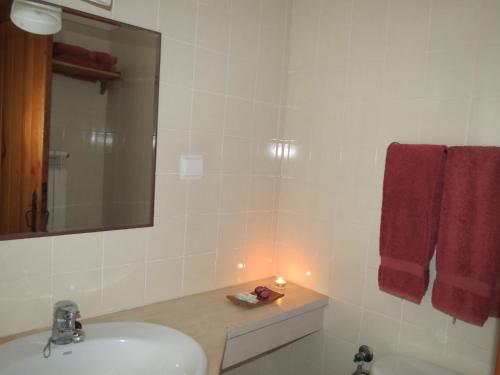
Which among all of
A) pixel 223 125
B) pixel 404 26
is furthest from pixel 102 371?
pixel 404 26

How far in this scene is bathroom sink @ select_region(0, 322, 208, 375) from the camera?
Result: 106cm

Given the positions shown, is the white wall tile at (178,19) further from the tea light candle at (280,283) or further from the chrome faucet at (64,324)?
the tea light candle at (280,283)

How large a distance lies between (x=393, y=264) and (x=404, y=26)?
93cm

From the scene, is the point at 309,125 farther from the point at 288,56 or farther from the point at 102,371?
the point at 102,371

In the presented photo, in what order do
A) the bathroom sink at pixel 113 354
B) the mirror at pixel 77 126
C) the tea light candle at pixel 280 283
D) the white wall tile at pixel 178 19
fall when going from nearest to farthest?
the bathroom sink at pixel 113 354 → the mirror at pixel 77 126 → the white wall tile at pixel 178 19 → the tea light candle at pixel 280 283

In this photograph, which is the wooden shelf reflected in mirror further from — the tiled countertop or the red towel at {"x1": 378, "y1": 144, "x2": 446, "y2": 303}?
the red towel at {"x1": 378, "y1": 144, "x2": 446, "y2": 303}

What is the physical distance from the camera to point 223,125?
1.67m

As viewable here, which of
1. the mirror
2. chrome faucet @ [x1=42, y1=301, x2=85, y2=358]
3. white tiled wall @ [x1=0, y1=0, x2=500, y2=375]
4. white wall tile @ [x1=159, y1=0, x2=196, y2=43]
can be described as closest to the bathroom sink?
chrome faucet @ [x1=42, y1=301, x2=85, y2=358]

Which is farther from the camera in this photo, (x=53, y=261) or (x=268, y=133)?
(x=268, y=133)

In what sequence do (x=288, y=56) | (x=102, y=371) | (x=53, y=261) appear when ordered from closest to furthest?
(x=102, y=371) → (x=53, y=261) → (x=288, y=56)

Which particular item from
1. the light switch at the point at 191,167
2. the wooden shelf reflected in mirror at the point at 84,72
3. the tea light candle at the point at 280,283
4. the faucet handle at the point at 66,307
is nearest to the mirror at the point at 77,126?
the wooden shelf reflected in mirror at the point at 84,72

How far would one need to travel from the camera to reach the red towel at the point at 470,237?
121cm

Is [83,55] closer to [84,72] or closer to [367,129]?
[84,72]

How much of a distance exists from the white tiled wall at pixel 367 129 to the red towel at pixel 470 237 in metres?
0.11
